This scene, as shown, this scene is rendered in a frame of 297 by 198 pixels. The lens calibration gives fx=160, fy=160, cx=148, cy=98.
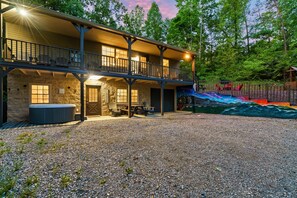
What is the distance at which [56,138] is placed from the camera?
5152 millimetres

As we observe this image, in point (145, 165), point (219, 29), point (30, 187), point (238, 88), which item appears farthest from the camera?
point (219, 29)

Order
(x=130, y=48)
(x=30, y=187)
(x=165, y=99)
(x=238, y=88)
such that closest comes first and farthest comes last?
1. (x=30, y=187)
2. (x=130, y=48)
3. (x=238, y=88)
4. (x=165, y=99)

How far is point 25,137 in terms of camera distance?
5199 mm

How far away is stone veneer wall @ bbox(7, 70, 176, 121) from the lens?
8133 mm

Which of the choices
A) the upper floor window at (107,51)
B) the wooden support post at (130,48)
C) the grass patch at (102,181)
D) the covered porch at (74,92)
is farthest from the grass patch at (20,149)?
the upper floor window at (107,51)

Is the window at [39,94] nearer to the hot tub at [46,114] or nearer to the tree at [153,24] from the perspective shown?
the hot tub at [46,114]

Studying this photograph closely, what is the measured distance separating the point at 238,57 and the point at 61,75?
2243 centimetres

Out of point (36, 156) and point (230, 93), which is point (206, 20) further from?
point (36, 156)

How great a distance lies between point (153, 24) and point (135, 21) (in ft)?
9.74

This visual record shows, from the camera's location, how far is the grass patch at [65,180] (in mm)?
2849

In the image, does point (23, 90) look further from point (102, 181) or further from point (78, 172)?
point (102, 181)

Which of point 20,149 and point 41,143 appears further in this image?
point 41,143

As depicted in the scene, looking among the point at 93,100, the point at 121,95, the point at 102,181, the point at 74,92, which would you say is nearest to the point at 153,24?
the point at 121,95

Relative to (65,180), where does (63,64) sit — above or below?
above
